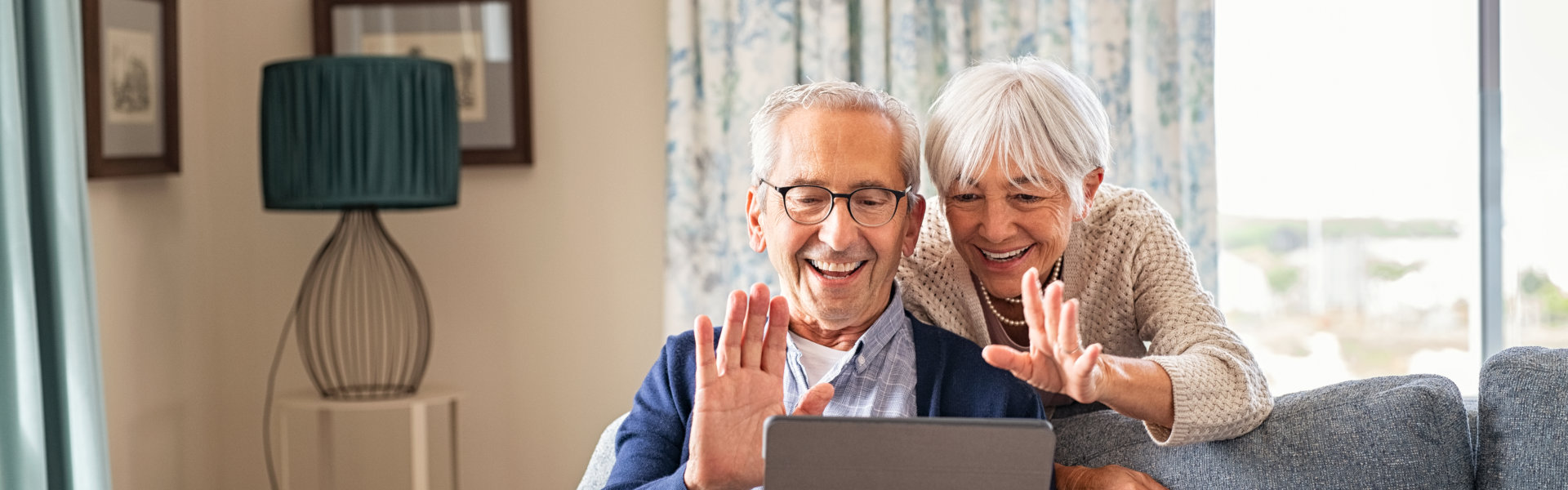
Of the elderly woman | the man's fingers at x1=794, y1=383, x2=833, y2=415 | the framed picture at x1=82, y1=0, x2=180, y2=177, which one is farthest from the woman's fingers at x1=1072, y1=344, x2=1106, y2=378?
the framed picture at x1=82, y1=0, x2=180, y2=177

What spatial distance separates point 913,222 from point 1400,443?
2.30ft

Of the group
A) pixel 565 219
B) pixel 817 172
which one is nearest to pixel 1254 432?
pixel 817 172

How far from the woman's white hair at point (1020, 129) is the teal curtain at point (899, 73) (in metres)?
1.56

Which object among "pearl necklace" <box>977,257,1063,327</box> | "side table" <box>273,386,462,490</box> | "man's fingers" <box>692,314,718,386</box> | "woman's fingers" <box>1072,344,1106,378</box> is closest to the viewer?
"woman's fingers" <box>1072,344,1106,378</box>

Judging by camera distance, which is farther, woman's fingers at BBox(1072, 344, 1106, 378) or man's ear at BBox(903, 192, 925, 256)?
man's ear at BBox(903, 192, 925, 256)

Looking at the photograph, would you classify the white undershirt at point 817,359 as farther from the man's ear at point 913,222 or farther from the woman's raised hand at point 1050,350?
the woman's raised hand at point 1050,350

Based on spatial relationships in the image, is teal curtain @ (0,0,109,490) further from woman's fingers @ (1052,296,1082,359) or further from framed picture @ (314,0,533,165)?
woman's fingers @ (1052,296,1082,359)

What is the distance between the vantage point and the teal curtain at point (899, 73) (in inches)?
121

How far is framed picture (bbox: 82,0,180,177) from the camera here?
246 centimetres

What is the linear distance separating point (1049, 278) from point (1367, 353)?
2.57m

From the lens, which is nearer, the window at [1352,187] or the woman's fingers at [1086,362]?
the woman's fingers at [1086,362]

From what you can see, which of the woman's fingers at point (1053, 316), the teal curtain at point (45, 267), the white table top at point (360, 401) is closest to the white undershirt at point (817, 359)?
the woman's fingers at point (1053, 316)

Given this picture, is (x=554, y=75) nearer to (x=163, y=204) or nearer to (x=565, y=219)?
(x=565, y=219)

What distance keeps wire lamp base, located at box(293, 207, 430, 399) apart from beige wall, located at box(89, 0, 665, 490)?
107 millimetres
